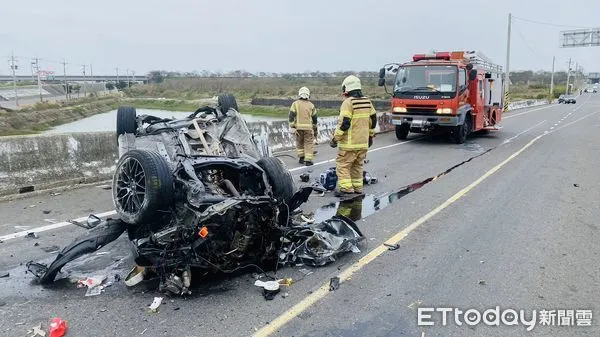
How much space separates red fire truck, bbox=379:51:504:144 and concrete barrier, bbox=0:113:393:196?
7060 mm

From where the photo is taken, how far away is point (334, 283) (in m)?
4.07

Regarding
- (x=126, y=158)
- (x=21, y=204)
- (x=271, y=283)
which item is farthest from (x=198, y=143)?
(x=21, y=204)

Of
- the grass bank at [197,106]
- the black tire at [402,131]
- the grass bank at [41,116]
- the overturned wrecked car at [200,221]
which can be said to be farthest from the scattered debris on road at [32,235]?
the grass bank at [197,106]

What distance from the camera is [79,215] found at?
627 cm

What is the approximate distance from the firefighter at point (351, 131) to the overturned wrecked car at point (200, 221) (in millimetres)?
2112

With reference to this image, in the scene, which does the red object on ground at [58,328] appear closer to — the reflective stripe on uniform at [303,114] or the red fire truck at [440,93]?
the reflective stripe on uniform at [303,114]

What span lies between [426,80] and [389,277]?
10.7 m

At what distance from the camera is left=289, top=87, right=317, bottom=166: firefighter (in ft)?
34.5

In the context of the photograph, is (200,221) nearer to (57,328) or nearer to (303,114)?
(57,328)

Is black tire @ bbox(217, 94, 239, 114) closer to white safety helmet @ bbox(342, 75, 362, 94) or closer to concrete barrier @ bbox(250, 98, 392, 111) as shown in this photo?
white safety helmet @ bbox(342, 75, 362, 94)

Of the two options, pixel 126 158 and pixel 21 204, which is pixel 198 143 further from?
pixel 21 204

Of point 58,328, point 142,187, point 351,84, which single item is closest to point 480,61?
point 351,84

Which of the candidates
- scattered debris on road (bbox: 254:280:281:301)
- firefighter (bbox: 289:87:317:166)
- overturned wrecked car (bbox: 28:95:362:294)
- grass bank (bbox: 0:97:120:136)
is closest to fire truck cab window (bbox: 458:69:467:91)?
firefighter (bbox: 289:87:317:166)

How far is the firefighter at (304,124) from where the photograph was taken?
10509 mm
